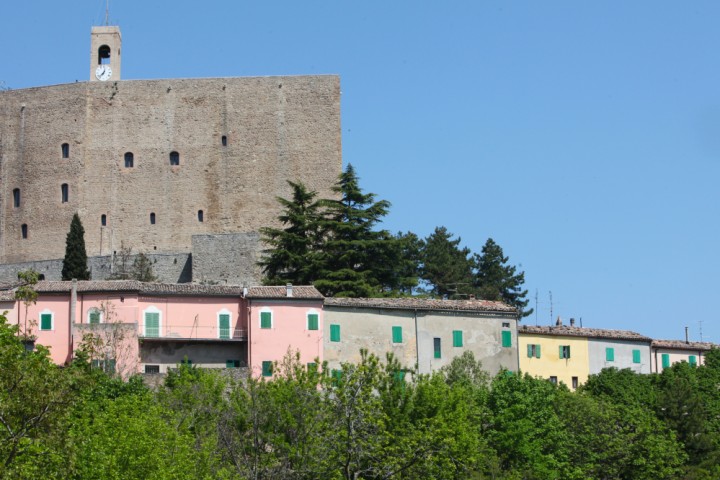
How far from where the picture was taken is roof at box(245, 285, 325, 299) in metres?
43.7

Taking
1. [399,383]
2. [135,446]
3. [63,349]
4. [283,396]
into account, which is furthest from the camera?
[63,349]

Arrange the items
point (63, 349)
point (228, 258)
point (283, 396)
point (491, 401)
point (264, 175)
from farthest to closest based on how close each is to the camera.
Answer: point (264, 175) < point (228, 258) < point (63, 349) < point (491, 401) < point (283, 396)

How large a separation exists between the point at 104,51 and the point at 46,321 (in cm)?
3021

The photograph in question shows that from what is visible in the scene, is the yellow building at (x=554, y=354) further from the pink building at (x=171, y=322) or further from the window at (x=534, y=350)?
the pink building at (x=171, y=322)

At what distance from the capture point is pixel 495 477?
36.2m

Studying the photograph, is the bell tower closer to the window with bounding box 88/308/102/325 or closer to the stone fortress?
the stone fortress

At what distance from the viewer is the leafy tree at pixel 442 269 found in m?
63.0

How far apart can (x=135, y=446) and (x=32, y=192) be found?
132 ft

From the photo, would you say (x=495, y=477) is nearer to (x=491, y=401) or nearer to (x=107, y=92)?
(x=491, y=401)

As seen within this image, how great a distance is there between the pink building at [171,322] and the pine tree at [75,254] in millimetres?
14200

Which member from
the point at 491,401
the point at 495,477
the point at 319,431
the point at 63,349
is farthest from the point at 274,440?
the point at 63,349

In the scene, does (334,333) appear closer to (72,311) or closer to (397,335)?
(397,335)

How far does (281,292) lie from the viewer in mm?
44250

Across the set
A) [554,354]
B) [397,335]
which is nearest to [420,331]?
[397,335]
